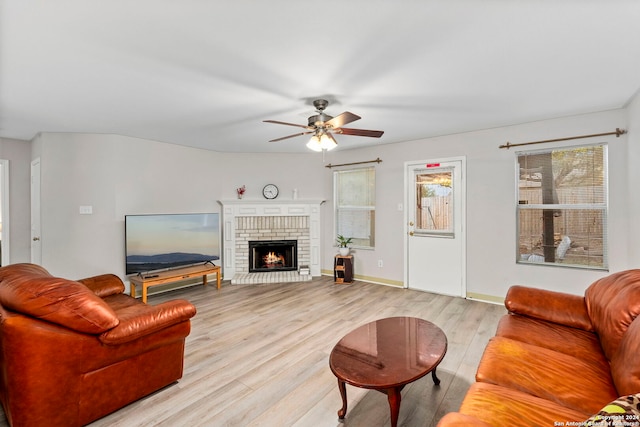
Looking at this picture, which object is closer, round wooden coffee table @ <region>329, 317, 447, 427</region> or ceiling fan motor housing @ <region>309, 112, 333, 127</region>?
round wooden coffee table @ <region>329, 317, 447, 427</region>

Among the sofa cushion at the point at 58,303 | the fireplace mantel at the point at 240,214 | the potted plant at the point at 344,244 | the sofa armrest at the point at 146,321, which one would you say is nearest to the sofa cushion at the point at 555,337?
the sofa armrest at the point at 146,321

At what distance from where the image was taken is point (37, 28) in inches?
68.2

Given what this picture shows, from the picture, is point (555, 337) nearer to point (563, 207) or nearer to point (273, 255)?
point (563, 207)

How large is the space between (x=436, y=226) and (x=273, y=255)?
3.02m

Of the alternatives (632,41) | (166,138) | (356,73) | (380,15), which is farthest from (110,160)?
(632,41)

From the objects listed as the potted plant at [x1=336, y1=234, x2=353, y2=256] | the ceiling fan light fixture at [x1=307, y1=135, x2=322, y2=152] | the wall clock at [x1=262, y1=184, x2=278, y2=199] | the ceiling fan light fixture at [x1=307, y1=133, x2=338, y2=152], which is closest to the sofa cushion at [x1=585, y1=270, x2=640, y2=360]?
the ceiling fan light fixture at [x1=307, y1=133, x2=338, y2=152]

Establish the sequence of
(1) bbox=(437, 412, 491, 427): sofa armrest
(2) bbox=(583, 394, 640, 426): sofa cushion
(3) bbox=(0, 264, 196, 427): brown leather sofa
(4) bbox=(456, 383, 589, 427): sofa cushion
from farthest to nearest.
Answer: (3) bbox=(0, 264, 196, 427): brown leather sofa
(4) bbox=(456, 383, 589, 427): sofa cushion
(1) bbox=(437, 412, 491, 427): sofa armrest
(2) bbox=(583, 394, 640, 426): sofa cushion

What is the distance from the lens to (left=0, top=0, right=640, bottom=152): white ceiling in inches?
63.4

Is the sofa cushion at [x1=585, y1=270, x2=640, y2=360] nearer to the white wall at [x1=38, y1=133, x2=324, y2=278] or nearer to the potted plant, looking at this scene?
the potted plant

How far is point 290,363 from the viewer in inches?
97.7

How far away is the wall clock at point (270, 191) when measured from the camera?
560cm

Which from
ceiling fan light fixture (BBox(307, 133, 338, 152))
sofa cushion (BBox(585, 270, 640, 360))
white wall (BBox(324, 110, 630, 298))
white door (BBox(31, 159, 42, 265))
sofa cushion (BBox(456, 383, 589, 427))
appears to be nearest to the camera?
sofa cushion (BBox(456, 383, 589, 427))

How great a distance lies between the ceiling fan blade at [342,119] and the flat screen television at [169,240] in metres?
3.15

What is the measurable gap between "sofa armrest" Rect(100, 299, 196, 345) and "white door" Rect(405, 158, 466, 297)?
142 inches
